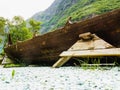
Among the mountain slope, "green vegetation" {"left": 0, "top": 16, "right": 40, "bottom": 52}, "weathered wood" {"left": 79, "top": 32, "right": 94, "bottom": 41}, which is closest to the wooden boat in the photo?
"weathered wood" {"left": 79, "top": 32, "right": 94, "bottom": 41}

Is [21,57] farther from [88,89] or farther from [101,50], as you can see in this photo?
[88,89]

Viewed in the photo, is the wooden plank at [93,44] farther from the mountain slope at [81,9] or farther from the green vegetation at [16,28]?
the mountain slope at [81,9]

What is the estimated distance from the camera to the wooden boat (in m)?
6.45

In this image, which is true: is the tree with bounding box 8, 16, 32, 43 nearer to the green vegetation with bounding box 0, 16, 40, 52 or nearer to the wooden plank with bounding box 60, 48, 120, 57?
the green vegetation with bounding box 0, 16, 40, 52

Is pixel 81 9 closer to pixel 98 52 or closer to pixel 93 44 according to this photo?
pixel 93 44

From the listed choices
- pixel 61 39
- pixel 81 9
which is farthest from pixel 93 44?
pixel 81 9

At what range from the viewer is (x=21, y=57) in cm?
1179

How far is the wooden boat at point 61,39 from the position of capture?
645cm

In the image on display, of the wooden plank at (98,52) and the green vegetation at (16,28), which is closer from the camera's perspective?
the wooden plank at (98,52)

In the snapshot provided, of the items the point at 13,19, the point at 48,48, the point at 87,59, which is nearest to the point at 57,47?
the point at 48,48

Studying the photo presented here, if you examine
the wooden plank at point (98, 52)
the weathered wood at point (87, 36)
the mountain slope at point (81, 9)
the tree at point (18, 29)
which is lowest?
the wooden plank at point (98, 52)

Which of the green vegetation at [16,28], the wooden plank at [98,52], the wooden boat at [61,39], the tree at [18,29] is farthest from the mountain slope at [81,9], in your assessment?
the wooden plank at [98,52]

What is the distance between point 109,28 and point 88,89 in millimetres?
3691

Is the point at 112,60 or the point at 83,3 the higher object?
the point at 83,3
